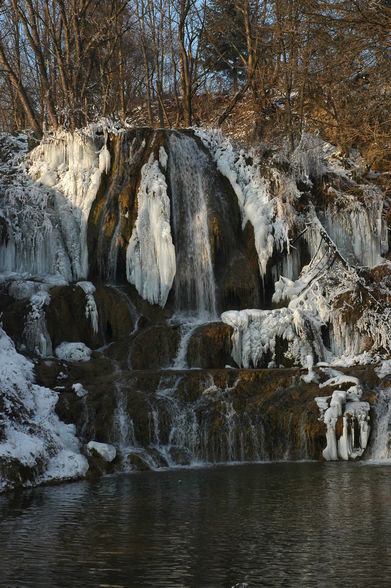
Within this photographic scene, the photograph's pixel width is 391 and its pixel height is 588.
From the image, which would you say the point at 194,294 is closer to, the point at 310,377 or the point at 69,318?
the point at 69,318

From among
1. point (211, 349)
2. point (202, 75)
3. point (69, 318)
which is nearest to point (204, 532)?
point (211, 349)

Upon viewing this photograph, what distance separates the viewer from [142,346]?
18.6 m

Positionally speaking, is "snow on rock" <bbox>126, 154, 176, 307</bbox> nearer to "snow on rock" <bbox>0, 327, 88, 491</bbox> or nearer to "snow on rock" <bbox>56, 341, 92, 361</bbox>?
"snow on rock" <bbox>56, 341, 92, 361</bbox>

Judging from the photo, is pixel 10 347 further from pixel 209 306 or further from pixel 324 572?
pixel 324 572

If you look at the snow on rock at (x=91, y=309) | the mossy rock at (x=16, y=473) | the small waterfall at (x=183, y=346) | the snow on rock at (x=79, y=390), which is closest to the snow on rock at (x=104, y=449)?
the mossy rock at (x=16, y=473)

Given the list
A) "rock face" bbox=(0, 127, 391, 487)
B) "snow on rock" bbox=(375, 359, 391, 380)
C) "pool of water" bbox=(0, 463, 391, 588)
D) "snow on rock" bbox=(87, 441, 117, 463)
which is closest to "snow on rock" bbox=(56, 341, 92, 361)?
"rock face" bbox=(0, 127, 391, 487)

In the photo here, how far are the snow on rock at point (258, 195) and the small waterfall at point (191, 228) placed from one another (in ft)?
2.15

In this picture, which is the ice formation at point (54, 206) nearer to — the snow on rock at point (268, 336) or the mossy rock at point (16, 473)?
the snow on rock at point (268, 336)

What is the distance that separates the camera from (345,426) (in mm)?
15117

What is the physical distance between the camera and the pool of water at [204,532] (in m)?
7.35

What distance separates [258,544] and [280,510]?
5.70 ft

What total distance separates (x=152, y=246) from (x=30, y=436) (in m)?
8.39

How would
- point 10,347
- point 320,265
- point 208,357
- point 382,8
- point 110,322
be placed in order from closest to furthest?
point 382,8
point 10,347
point 208,357
point 110,322
point 320,265

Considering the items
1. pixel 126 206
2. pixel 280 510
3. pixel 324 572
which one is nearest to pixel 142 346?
pixel 126 206
